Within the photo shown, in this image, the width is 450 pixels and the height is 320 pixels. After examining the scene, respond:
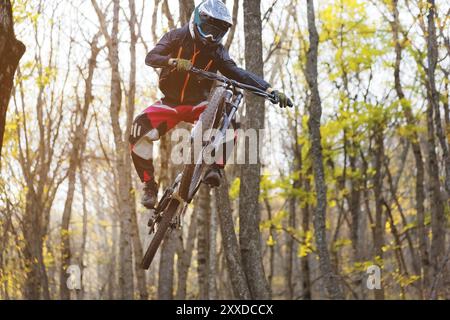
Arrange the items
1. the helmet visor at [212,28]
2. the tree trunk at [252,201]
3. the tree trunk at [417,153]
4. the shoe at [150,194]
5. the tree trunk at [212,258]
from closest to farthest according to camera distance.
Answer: the helmet visor at [212,28] → the shoe at [150,194] → the tree trunk at [252,201] → the tree trunk at [212,258] → the tree trunk at [417,153]

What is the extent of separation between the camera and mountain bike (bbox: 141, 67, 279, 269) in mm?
4586

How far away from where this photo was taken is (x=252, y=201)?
763 centimetres

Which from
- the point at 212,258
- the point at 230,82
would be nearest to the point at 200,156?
the point at 230,82

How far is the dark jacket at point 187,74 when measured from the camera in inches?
191

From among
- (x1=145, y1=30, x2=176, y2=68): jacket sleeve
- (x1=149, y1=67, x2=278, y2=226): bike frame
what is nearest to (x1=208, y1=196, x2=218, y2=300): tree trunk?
(x1=149, y1=67, x2=278, y2=226): bike frame

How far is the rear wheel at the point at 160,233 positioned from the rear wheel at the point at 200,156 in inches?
8.0

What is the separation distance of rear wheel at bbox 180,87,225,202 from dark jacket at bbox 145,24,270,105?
0.31 meters

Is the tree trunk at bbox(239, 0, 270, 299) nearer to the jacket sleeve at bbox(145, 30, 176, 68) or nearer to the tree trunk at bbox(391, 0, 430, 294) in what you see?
the jacket sleeve at bbox(145, 30, 176, 68)

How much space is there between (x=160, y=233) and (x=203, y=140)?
792mm

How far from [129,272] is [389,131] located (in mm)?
9118

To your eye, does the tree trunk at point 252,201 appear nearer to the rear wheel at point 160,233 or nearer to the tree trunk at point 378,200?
the rear wheel at point 160,233

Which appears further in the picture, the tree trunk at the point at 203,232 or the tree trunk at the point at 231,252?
the tree trunk at the point at 203,232

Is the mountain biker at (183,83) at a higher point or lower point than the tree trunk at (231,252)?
higher

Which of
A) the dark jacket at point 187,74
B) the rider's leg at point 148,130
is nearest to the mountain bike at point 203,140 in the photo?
the dark jacket at point 187,74
